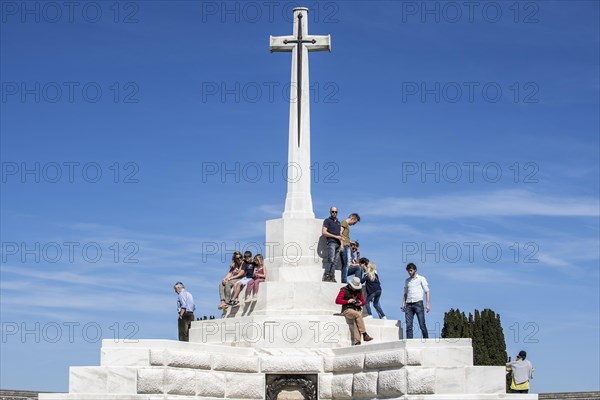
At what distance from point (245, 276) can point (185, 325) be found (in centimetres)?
175

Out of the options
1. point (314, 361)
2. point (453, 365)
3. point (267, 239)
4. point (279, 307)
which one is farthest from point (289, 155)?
point (453, 365)

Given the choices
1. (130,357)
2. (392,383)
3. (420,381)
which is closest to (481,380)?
(420,381)

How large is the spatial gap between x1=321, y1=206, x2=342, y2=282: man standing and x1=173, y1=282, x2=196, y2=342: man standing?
304 centimetres

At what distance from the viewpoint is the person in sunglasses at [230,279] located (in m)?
22.5

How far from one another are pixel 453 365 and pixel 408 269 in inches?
112

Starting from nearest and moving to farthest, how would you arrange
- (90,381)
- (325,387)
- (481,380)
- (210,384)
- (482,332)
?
(481,380)
(90,381)
(210,384)
(325,387)
(482,332)

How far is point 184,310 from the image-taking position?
72.2 feet

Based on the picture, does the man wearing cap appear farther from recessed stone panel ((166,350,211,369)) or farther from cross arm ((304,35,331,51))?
cross arm ((304,35,331,51))

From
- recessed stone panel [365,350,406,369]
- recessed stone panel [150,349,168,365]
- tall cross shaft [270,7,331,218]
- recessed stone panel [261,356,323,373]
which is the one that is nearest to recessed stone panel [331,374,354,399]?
recessed stone panel [261,356,323,373]

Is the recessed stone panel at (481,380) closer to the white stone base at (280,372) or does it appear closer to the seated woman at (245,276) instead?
the white stone base at (280,372)

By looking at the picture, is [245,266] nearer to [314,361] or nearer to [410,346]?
[314,361]

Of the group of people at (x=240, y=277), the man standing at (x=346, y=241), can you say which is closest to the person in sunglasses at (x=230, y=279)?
the group of people at (x=240, y=277)

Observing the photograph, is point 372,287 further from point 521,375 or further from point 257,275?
point 521,375

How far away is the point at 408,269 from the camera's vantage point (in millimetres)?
20000
